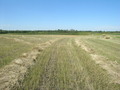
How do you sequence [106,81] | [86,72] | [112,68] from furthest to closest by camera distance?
[112,68] < [86,72] < [106,81]

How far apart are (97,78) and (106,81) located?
501 millimetres

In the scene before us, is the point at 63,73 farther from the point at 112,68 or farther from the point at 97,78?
the point at 112,68

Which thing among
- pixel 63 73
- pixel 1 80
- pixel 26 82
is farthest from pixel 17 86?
pixel 63 73

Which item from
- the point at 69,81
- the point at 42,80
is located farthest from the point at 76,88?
the point at 42,80

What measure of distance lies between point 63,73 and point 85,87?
2.12m

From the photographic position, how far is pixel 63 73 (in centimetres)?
862

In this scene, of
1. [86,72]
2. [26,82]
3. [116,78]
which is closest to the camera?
[26,82]

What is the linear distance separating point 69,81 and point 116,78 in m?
2.70

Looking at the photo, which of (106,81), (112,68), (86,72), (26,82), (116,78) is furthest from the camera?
(112,68)

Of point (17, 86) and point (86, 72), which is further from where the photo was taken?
point (86, 72)

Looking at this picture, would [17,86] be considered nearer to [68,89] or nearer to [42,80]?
[42,80]

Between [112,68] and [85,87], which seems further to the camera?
[112,68]

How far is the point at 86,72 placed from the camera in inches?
352

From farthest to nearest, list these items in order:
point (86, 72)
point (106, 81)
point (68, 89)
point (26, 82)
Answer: point (86, 72), point (106, 81), point (26, 82), point (68, 89)
